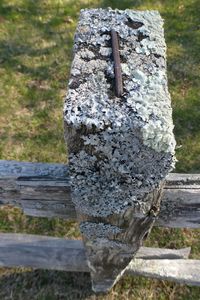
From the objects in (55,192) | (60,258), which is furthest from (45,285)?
(55,192)

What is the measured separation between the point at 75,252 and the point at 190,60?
309 cm

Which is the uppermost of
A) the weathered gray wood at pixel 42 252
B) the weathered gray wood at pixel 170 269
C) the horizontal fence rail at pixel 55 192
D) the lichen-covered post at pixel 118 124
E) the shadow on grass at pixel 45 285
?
the lichen-covered post at pixel 118 124

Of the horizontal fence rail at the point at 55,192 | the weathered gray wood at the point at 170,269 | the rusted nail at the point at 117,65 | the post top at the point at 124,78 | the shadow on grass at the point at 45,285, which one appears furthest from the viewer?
the shadow on grass at the point at 45,285

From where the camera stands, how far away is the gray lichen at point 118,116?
163cm

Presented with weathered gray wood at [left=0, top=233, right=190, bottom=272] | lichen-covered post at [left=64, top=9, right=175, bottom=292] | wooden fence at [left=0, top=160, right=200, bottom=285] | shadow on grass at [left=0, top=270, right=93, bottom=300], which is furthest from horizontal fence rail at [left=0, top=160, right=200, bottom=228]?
shadow on grass at [left=0, top=270, right=93, bottom=300]

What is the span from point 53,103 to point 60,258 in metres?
2.10

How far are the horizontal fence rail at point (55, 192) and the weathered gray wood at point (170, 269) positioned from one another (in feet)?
2.27

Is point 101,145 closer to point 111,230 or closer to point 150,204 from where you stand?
point 150,204

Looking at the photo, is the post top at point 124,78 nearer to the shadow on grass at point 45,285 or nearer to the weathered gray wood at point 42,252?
the weathered gray wood at point 42,252

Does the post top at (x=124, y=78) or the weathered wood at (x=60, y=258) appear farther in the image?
the weathered wood at (x=60, y=258)

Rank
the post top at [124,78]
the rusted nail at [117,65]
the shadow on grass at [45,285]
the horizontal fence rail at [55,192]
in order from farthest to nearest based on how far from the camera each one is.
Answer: the shadow on grass at [45,285], the horizontal fence rail at [55,192], the rusted nail at [117,65], the post top at [124,78]

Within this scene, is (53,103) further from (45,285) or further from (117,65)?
(117,65)

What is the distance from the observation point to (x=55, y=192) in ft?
A: 7.34

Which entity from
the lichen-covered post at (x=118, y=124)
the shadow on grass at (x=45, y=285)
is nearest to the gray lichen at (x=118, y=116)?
the lichen-covered post at (x=118, y=124)
